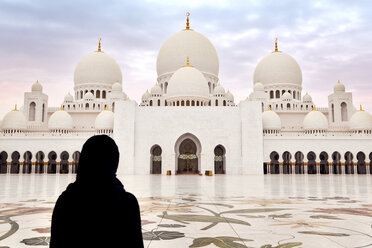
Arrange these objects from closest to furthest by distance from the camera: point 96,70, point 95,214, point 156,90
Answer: point 95,214 < point 156,90 < point 96,70

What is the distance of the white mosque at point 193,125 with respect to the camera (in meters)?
25.8

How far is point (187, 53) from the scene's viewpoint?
1310 inches

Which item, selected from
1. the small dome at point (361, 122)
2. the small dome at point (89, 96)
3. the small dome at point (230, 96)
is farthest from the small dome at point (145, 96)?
the small dome at point (361, 122)

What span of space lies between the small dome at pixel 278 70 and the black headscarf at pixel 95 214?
37.1 meters

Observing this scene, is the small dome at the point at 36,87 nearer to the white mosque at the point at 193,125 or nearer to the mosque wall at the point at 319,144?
the white mosque at the point at 193,125

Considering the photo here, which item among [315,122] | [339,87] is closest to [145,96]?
[315,122]

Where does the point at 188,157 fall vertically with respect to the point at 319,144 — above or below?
below

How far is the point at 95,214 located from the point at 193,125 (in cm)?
2443

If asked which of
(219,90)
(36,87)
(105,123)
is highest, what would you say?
(36,87)

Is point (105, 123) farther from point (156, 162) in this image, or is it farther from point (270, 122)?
point (270, 122)

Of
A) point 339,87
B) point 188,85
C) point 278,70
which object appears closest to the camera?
point 188,85

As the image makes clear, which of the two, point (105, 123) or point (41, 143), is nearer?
point (41, 143)

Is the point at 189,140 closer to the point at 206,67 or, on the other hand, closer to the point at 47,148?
the point at 206,67

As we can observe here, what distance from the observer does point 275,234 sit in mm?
3365
